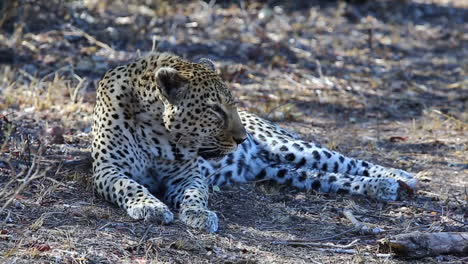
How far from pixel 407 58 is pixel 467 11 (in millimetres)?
4548

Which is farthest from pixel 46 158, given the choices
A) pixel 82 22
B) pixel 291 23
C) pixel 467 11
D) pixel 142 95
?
pixel 467 11

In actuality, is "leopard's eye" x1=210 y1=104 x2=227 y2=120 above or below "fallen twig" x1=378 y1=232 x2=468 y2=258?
above

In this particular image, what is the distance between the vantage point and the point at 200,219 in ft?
19.8

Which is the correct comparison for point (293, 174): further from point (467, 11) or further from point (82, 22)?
point (467, 11)

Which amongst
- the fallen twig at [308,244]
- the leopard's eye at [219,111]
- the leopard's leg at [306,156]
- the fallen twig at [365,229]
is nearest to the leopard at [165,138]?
the leopard's eye at [219,111]

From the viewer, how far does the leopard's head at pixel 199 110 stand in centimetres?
645

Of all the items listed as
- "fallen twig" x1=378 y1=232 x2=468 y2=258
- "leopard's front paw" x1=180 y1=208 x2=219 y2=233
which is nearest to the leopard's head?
"leopard's front paw" x1=180 y1=208 x2=219 y2=233

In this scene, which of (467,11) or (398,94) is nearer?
(398,94)

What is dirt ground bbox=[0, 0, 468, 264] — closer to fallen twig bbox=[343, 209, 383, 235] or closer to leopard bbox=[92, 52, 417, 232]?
fallen twig bbox=[343, 209, 383, 235]

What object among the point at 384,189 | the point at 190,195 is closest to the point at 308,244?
the point at 190,195

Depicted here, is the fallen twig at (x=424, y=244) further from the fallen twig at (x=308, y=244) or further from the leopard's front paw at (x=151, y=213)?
the leopard's front paw at (x=151, y=213)

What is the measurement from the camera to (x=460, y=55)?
1465cm

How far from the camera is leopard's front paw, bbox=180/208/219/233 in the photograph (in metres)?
6.00

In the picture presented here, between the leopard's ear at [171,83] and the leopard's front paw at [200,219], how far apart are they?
92 centimetres
